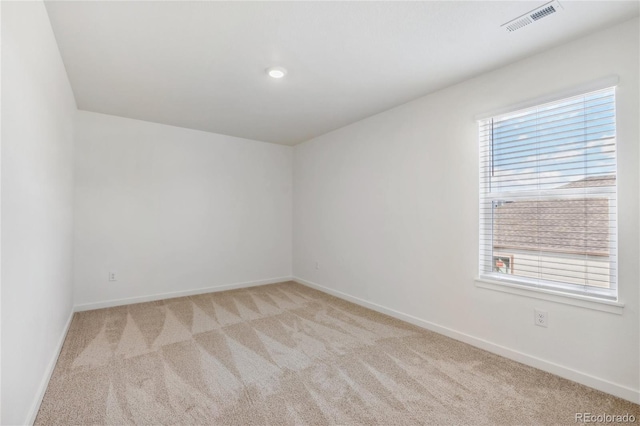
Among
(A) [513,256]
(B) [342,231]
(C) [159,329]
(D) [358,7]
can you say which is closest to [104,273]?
(C) [159,329]

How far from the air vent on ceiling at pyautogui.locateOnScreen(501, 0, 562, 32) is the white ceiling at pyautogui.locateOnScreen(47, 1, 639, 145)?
52mm

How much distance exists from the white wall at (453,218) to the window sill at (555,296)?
0.15 feet

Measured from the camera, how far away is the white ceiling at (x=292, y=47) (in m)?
1.85

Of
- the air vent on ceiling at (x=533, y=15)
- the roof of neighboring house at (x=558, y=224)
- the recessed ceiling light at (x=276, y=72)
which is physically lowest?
the roof of neighboring house at (x=558, y=224)

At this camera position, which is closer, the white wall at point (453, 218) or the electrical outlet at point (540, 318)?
the white wall at point (453, 218)

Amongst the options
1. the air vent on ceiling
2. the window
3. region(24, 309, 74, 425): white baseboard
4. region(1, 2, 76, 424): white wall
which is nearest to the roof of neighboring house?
the window

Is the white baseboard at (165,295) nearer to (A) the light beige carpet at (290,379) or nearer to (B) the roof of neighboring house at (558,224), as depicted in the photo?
(A) the light beige carpet at (290,379)

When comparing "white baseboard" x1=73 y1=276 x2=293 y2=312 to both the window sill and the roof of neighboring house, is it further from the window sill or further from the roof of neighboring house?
the roof of neighboring house

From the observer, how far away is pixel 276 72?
258 centimetres

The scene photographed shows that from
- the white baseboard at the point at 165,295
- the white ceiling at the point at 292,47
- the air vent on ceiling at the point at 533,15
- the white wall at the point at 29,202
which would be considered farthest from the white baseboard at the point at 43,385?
the air vent on ceiling at the point at 533,15

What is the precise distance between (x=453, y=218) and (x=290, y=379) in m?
2.05

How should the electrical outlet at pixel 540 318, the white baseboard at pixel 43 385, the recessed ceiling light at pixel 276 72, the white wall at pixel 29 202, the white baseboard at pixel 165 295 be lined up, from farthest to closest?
the white baseboard at pixel 165 295, the recessed ceiling light at pixel 276 72, the electrical outlet at pixel 540 318, the white baseboard at pixel 43 385, the white wall at pixel 29 202

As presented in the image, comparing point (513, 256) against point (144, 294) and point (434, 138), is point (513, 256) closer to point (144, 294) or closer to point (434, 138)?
point (434, 138)

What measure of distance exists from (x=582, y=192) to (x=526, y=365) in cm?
140
